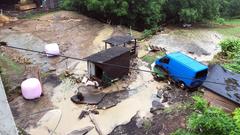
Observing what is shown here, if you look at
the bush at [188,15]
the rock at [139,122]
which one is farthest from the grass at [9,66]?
the bush at [188,15]

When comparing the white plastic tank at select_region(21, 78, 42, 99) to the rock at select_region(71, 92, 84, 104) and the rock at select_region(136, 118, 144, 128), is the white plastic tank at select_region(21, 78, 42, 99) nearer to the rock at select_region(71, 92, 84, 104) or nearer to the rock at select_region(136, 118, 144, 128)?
the rock at select_region(71, 92, 84, 104)

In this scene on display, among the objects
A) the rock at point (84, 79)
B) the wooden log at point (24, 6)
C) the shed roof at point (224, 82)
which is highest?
the wooden log at point (24, 6)

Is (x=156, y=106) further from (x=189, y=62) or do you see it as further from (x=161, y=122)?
(x=189, y=62)

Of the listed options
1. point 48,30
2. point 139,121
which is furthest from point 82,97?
point 48,30

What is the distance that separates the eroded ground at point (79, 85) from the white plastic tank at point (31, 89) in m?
0.31

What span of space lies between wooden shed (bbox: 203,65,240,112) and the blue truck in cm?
118

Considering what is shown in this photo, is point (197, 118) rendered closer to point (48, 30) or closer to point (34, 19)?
point (48, 30)

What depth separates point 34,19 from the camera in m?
26.0

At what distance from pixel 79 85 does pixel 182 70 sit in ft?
18.7

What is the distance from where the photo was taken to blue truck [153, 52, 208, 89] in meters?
16.4

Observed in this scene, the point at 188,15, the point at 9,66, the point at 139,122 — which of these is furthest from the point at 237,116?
the point at 188,15

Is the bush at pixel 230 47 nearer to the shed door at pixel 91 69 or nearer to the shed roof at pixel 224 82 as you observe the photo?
the shed roof at pixel 224 82

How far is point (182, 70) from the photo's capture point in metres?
16.8

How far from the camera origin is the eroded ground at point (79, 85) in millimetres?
14297
